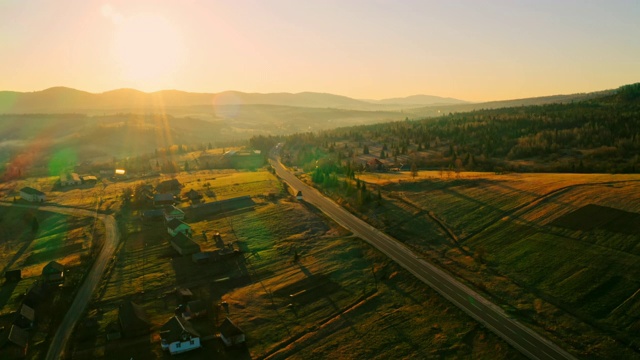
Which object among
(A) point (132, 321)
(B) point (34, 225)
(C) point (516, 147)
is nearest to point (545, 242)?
(A) point (132, 321)

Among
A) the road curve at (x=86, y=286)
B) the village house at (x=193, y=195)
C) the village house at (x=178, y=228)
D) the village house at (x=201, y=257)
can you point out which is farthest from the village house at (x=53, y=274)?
the village house at (x=193, y=195)

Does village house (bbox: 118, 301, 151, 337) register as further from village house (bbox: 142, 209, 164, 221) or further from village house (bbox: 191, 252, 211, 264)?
village house (bbox: 142, 209, 164, 221)

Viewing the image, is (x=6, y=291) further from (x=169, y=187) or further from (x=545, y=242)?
(x=545, y=242)

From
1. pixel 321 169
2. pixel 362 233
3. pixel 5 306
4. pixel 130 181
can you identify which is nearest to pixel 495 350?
pixel 362 233

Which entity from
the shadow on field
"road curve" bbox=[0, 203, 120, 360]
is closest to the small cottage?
"road curve" bbox=[0, 203, 120, 360]

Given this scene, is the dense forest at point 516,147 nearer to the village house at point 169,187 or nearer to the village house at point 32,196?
the village house at point 169,187
